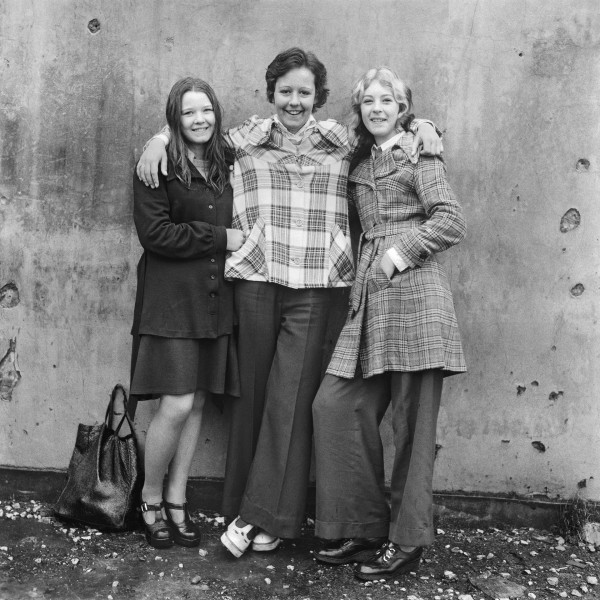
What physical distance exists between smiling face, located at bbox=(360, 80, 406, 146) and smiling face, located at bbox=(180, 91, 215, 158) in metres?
0.67

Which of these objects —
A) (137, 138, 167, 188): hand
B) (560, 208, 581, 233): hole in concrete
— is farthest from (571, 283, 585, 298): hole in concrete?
(137, 138, 167, 188): hand

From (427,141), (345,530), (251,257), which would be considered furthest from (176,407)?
(427,141)

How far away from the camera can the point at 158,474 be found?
3.47 metres

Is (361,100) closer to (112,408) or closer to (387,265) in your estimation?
(387,265)

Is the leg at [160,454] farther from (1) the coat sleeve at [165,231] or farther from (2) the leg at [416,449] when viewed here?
(2) the leg at [416,449]

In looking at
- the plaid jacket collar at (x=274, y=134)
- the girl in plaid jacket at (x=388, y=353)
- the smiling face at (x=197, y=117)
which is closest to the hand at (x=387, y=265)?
the girl in plaid jacket at (x=388, y=353)

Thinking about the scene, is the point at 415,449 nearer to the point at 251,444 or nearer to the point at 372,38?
the point at 251,444

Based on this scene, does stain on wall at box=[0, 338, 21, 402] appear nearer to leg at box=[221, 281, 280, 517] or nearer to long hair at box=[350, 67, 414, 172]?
leg at box=[221, 281, 280, 517]

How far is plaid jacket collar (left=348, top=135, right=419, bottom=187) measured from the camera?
3.21 metres

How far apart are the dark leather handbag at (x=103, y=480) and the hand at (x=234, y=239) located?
3.25 feet

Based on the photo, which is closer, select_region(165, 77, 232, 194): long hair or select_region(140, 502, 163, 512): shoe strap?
select_region(165, 77, 232, 194): long hair

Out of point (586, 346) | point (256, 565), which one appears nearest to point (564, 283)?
point (586, 346)

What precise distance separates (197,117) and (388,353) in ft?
4.23

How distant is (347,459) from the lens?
3352mm
